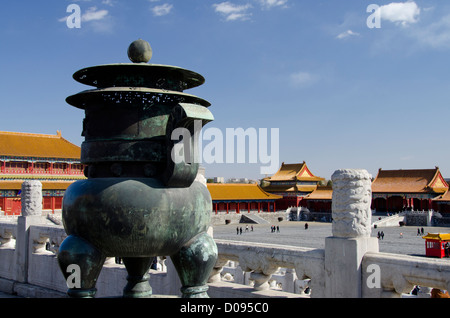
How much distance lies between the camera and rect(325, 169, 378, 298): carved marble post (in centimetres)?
433

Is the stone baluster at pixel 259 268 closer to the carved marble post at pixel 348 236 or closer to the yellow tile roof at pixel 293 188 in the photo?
the carved marble post at pixel 348 236

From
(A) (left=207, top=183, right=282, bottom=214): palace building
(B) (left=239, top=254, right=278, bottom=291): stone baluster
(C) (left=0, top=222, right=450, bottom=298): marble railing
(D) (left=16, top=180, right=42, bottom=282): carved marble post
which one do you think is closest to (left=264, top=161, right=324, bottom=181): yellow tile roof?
(A) (left=207, top=183, right=282, bottom=214): palace building

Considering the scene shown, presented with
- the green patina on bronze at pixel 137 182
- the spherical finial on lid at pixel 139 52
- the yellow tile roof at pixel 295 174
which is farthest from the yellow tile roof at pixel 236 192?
the green patina on bronze at pixel 137 182

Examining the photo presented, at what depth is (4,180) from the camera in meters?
31.2

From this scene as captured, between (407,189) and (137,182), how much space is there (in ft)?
139

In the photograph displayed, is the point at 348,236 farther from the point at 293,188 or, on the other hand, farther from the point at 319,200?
the point at 293,188

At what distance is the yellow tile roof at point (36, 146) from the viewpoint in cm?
3266

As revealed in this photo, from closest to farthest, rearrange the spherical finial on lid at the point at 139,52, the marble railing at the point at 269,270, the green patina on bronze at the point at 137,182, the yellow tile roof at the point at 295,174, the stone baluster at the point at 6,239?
the green patina on bronze at the point at 137,182
the spherical finial on lid at the point at 139,52
the marble railing at the point at 269,270
the stone baluster at the point at 6,239
the yellow tile roof at the point at 295,174

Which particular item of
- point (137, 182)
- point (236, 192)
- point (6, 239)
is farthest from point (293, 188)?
Answer: point (137, 182)

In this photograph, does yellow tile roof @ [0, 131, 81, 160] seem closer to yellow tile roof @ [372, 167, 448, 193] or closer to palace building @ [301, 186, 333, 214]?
palace building @ [301, 186, 333, 214]

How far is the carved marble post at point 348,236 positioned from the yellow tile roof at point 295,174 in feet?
147

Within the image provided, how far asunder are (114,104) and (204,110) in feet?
2.55

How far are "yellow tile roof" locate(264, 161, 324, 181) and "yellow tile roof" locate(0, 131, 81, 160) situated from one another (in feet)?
78.3

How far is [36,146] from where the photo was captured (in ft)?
113
